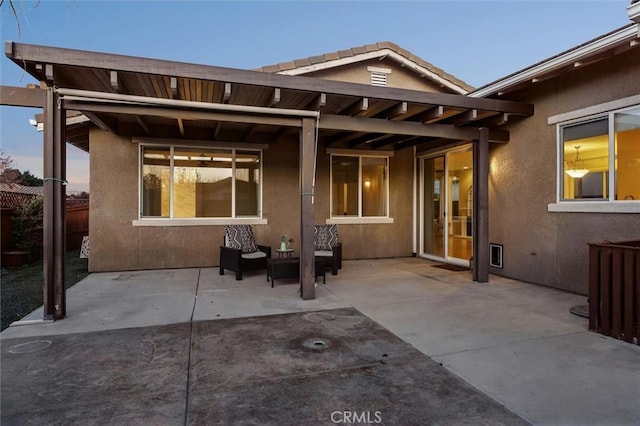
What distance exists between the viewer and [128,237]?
7.44m

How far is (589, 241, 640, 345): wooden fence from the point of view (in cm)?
350

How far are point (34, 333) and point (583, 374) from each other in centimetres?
525

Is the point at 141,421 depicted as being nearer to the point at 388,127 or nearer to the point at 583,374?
the point at 583,374

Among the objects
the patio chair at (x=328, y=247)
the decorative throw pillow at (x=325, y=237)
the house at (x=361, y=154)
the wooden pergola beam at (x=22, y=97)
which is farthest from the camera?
the decorative throw pillow at (x=325, y=237)

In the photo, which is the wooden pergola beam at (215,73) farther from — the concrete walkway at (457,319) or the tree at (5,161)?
the tree at (5,161)

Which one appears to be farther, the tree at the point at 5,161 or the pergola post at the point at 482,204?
the tree at the point at 5,161

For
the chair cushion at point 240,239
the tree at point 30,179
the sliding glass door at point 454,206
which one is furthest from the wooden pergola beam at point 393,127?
the tree at point 30,179

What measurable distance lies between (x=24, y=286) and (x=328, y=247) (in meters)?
5.39

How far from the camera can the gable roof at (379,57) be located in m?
8.12

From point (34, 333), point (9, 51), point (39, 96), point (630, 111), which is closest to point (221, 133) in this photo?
point (39, 96)

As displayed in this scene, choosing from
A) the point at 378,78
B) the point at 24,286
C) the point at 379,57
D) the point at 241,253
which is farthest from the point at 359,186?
the point at 24,286

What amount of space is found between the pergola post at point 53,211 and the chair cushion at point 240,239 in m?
3.04

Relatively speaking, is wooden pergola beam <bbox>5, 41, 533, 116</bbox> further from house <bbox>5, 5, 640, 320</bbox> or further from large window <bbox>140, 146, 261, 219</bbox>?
large window <bbox>140, 146, 261, 219</bbox>

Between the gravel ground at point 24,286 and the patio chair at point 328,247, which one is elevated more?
the patio chair at point 328,247
